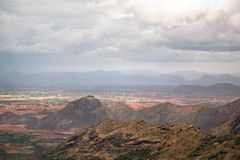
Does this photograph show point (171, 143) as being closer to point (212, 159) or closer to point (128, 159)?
point (128, 159)

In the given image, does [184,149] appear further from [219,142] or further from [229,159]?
[229,159]

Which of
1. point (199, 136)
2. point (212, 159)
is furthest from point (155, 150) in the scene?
point (212, 159)

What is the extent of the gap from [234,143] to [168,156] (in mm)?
29759

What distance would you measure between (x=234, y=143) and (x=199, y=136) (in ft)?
96.2

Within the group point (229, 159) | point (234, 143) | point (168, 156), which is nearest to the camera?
point (229, 159)

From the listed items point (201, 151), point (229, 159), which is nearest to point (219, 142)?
point (201, 151)

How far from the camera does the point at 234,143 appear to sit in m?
170

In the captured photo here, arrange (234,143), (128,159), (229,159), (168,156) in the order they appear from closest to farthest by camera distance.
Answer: (229,159) < (234,143) < (168,156) < (128,159)

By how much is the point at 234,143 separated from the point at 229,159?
542 inches

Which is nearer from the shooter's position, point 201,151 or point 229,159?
point 229,159

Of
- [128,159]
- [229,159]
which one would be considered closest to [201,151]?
[229,159]

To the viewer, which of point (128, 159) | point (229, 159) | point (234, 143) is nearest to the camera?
point (229, 159)

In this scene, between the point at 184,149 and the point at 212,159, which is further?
the point at 184,149

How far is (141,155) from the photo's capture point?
650ft
